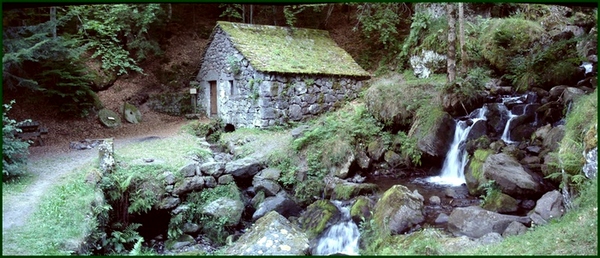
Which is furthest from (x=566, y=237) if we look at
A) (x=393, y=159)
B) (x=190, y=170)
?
(x=190, y=170)

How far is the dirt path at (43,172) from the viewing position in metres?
6.43

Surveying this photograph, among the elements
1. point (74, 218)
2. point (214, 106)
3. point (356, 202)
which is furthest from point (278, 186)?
point (214, 106)

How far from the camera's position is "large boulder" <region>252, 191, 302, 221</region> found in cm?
888

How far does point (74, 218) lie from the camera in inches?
259

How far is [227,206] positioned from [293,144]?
299cm

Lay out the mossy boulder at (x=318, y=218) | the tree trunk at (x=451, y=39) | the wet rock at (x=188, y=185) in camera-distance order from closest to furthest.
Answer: the mossy boulder at (x=318, y=218), the wet rock at (x=188, y=185), the tree trunk at (x=451, y=39)

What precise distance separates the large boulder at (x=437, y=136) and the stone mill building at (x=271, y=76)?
5.09m

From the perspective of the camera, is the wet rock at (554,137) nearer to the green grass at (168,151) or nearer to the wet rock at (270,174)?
the wet rock at (270,174)

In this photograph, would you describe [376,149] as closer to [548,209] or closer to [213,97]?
[548,209]

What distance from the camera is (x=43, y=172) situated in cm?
885

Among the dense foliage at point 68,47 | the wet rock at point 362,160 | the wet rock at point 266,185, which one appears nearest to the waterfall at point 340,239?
the wet rock at point 266,185

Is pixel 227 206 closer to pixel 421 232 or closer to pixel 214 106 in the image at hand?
pixel 421 232

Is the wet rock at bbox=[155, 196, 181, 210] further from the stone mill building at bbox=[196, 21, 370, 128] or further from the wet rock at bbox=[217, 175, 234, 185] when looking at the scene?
the stone mill building at bbox=[196, 21, 370, 128]

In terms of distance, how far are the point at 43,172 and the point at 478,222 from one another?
8883 millimetres
